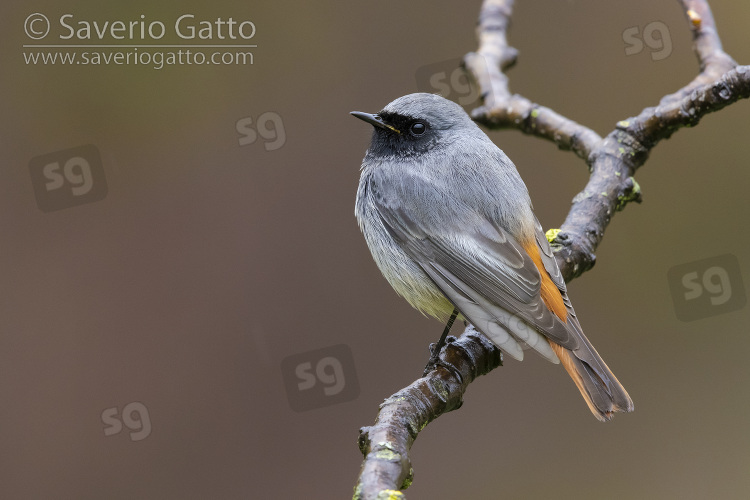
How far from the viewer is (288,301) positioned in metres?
4.82

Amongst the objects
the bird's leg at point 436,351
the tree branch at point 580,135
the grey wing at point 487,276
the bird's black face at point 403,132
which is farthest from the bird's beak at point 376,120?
the bird's leg at point 436,351

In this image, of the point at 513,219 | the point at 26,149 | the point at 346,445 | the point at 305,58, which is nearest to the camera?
the point at 513,219

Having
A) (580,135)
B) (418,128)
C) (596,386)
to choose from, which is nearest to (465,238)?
(418,128)

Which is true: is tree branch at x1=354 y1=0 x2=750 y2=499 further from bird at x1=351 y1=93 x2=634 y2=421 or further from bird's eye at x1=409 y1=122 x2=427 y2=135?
bird's eye at x1=409 y1=122 x2=427 y2=135

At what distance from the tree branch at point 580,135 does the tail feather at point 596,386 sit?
308 millimetres

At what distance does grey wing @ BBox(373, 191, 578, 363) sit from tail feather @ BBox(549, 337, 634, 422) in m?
0.05

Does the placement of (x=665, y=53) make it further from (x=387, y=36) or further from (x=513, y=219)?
(x=513, y=219)

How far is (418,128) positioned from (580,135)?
881 millimetres

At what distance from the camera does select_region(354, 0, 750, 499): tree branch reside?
277 cm

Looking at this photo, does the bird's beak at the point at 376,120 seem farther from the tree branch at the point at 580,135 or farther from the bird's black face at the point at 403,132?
the tree branch at the point at 580,135

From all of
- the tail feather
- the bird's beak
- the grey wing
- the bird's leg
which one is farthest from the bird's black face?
the tail feather

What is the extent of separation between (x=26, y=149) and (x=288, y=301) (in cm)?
193

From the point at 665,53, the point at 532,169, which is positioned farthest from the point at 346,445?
the point at 665,53

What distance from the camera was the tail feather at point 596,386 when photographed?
8.78ft
